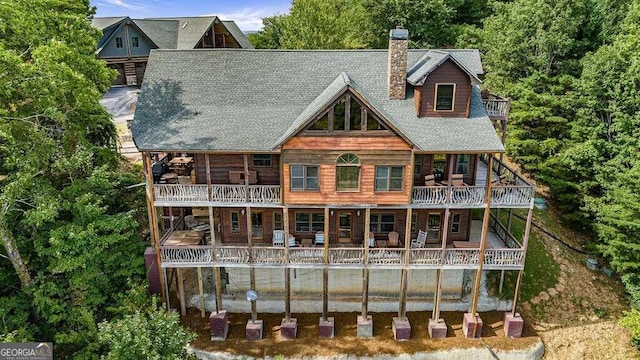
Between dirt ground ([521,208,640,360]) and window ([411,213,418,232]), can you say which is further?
window ([411,213,418,232])

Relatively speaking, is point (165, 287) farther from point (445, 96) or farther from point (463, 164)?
point (445, 96)

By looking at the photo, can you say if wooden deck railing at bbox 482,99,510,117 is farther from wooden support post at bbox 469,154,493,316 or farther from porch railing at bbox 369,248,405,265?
porch railing at bbox 369,248,405,265

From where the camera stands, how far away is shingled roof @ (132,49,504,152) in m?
19.2

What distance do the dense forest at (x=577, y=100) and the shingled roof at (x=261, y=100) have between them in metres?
9.67

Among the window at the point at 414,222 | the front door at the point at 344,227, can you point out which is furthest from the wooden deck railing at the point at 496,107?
the front door at the point at 344,227

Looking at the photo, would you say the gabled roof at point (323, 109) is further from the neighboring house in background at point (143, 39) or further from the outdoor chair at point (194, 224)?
the neighboring house in background at point (143, 39)

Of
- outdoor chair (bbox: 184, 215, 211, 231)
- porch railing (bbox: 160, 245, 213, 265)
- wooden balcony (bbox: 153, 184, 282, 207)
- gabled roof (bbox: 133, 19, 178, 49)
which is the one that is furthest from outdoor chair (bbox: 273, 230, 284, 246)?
gabled roof (bbox: 133, 19, 178, 49)

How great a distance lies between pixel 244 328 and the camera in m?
22.1

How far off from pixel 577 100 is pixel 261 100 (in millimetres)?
21074

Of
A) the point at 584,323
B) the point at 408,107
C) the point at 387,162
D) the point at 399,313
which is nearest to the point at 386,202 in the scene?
the point at 387,162

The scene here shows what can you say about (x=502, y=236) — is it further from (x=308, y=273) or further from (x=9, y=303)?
(x=9, y=303)

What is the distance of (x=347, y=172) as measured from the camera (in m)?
19.5

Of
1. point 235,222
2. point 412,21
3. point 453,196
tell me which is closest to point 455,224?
point 453,196

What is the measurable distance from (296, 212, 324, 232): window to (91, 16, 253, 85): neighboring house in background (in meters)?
33.1
